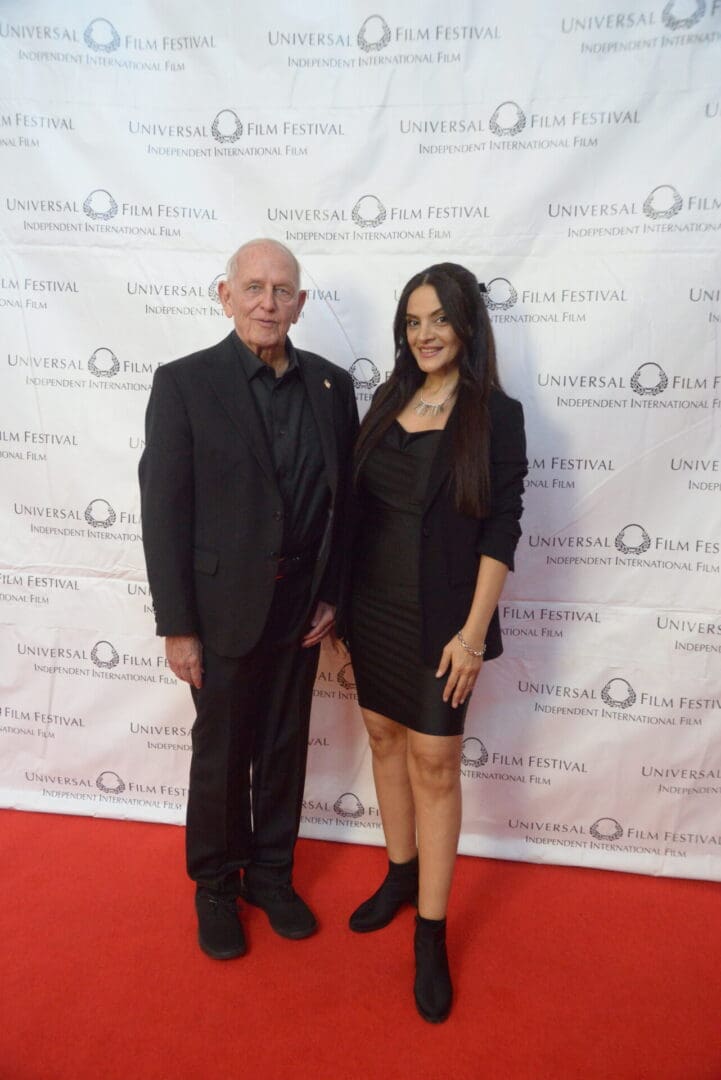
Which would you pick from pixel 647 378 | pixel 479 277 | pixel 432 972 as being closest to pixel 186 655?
pixel 432 972

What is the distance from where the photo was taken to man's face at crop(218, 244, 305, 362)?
65.7 inches

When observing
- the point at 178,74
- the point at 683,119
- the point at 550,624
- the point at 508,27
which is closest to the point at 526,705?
the point at 550,624

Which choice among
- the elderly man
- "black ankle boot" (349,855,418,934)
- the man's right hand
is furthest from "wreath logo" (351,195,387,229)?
"black ankle boot" (349,855,418,934)

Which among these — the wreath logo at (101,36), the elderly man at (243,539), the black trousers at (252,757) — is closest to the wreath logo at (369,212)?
the elderly man at (243,539)

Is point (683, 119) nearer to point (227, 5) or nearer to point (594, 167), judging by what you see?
point (594, 167)

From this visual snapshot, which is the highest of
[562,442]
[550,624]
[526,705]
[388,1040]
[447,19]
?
[447,19]

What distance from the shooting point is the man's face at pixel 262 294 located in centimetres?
167

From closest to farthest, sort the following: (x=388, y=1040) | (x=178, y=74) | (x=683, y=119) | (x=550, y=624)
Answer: (x=388, y=1040)
(x=683, y=119)
(x=178, y=74)
(x=550, y=624)

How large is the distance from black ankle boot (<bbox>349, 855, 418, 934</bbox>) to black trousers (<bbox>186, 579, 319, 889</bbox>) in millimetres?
256

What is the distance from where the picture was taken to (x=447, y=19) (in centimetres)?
196

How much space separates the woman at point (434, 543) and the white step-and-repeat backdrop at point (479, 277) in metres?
0.49

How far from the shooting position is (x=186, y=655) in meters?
1.79

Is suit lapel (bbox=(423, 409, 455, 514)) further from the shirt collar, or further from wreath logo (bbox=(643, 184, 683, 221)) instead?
wreath logo (bbox=(643, 184, 683, 221))

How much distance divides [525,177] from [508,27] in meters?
0.40
